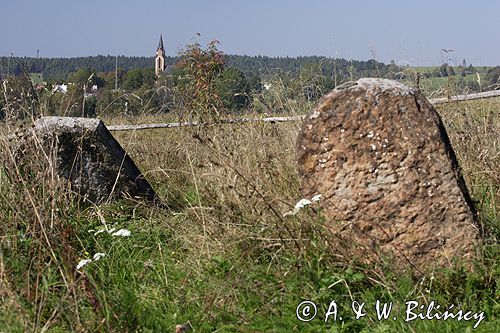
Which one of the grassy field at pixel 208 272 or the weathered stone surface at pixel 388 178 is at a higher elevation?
the weathered stone surface at pixel 388 178

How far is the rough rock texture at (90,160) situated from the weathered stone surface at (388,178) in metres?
2.14

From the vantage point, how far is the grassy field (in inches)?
138

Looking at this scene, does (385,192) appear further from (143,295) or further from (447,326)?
(143,295)

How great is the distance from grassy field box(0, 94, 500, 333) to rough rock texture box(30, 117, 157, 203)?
635mm

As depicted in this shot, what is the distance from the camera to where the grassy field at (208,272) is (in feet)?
11.5

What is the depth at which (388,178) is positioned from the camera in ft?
13.6

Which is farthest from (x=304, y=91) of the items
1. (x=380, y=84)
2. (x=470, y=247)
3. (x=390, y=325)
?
(x=390, y=325)

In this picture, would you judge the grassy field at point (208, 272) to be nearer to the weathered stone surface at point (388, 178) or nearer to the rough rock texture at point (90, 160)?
the weathered stone surface at point (388, 178)

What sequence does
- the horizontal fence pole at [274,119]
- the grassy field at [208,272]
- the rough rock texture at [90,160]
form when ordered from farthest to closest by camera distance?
the horizontal fence pole at [274,119]
the rough rock texture at [90,160]
the grassy field at [208,272]

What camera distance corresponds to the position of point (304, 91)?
8031mm

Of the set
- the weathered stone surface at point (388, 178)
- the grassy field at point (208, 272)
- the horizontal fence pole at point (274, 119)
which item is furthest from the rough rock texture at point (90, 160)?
the weathered stone surface at point (388, 178)

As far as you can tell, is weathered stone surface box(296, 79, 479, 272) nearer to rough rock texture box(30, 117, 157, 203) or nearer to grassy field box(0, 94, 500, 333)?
grassy field box(0, 94, 500, 333)

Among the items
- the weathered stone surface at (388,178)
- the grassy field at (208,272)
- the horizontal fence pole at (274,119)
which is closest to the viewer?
the grassy field at (208,272)

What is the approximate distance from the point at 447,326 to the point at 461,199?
0.95 meters
